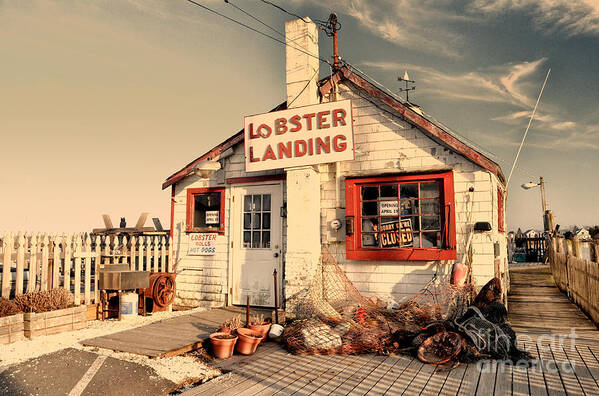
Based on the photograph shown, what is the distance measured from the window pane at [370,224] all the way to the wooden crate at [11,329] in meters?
6.23

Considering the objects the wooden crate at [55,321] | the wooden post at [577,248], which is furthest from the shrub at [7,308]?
the wooden post at [577,248]

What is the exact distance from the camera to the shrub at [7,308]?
6547mm

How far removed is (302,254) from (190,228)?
11.4 feet

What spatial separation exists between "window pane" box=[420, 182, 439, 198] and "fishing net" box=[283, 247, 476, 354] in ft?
5.33

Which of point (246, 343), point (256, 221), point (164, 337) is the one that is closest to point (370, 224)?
point (256, 221)

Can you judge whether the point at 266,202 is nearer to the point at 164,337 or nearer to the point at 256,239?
the point at 256,239

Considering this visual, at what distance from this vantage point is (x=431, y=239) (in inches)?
312

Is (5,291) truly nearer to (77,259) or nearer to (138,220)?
(77,259)

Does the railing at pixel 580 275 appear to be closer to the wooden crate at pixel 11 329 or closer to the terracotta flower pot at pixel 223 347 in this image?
the terracotta flower pot at pixel 223 347

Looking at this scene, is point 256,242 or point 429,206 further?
point 256,242

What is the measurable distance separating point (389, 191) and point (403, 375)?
164 inches

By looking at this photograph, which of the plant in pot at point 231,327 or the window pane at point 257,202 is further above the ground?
the window pane at point 257,202

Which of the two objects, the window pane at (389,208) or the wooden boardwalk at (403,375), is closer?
the wooden boardwalk at (403,375)

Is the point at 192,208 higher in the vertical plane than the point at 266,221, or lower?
higher
